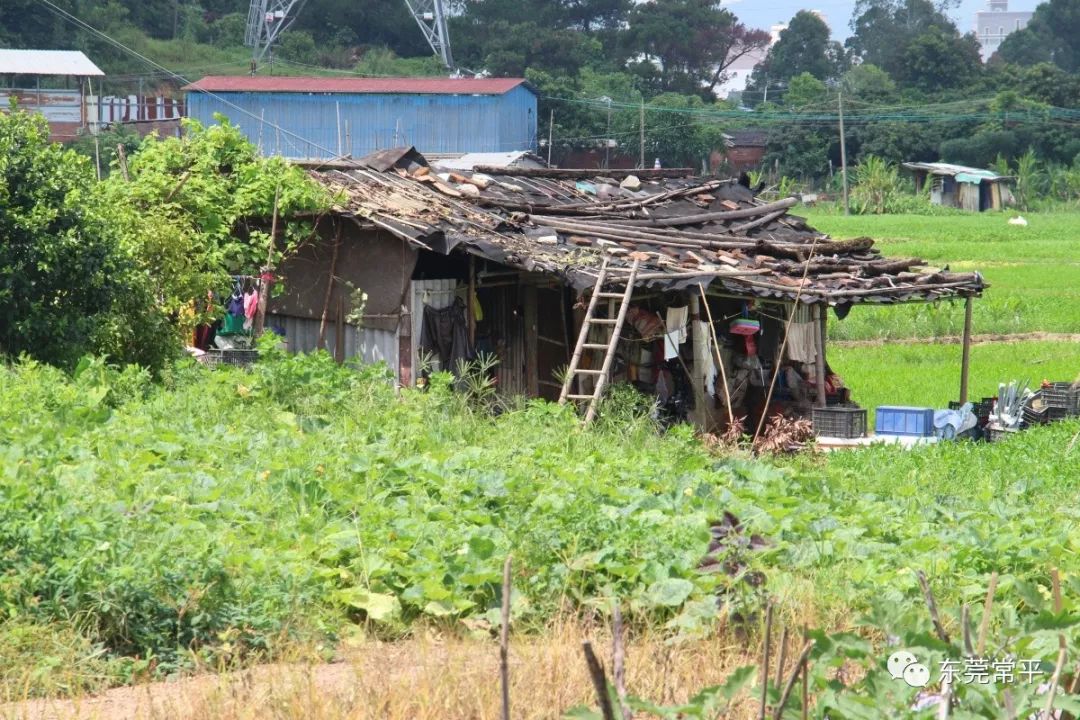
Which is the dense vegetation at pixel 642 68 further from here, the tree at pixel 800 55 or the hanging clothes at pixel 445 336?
the hanging clothes at pixel 445 336

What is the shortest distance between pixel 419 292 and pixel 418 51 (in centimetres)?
4953

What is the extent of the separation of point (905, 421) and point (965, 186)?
4368cm

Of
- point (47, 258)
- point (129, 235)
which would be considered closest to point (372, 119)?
point (129, 235)

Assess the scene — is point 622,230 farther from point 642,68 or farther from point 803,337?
point 642,68

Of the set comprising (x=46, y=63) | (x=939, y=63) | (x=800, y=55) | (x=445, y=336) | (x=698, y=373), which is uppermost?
(x=800, y=55)

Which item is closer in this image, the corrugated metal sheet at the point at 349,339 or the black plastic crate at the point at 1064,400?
the corrugated metal sheet at the point at 349,339

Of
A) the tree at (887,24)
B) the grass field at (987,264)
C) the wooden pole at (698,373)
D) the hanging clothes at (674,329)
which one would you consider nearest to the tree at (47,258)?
the hanging clothes at (674,329)

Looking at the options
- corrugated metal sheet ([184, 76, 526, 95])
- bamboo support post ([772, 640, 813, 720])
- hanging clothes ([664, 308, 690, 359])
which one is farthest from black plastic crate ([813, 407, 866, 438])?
corrugated metal sheet ([184, 76, 526, 95])

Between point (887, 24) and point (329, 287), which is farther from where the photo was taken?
point (887, 24)

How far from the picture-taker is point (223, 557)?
5926 millimetres

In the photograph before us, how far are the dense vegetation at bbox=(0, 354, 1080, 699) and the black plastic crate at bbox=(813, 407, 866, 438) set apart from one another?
4.51m

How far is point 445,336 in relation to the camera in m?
14.5

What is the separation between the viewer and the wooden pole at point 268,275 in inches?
569

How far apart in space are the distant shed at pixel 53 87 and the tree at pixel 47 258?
1176 inches
